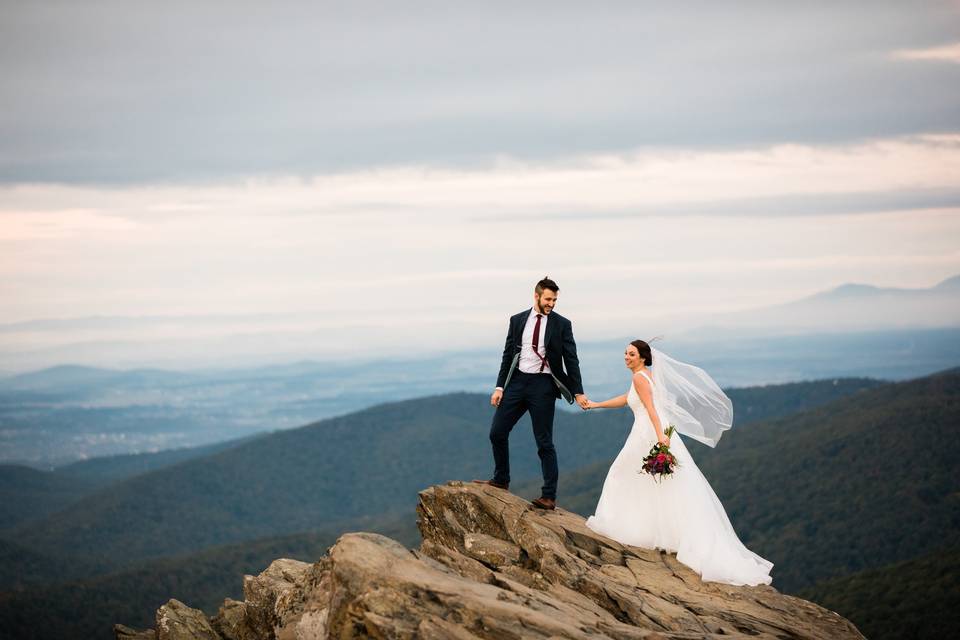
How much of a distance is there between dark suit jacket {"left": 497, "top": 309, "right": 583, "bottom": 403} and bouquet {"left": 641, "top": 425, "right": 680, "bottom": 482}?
2.27 m

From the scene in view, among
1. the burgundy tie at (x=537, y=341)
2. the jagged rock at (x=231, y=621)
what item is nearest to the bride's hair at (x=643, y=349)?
the burgundy tie at (x=537, y=341)

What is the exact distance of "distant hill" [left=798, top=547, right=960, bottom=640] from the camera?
84312 mm

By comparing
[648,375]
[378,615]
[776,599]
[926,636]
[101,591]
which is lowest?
[101,591]

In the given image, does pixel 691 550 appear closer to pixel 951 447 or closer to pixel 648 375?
pixel 648 375

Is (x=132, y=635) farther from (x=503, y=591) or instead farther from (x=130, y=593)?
(x=130, y=593)

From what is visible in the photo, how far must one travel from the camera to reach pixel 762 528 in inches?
6403

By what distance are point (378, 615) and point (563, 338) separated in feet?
27.4

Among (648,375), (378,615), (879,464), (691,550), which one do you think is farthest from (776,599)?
(879,464)

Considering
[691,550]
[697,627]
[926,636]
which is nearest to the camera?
[697,627]

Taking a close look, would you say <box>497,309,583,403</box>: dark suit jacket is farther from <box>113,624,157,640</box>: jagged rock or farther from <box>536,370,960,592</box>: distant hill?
<box>536,370,960,592</box>: distant hill

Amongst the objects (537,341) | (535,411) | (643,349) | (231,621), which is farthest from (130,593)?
(643,349)

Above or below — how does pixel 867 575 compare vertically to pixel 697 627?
below

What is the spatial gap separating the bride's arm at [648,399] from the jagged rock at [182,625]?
1453cm

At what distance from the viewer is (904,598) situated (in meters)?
91.7
